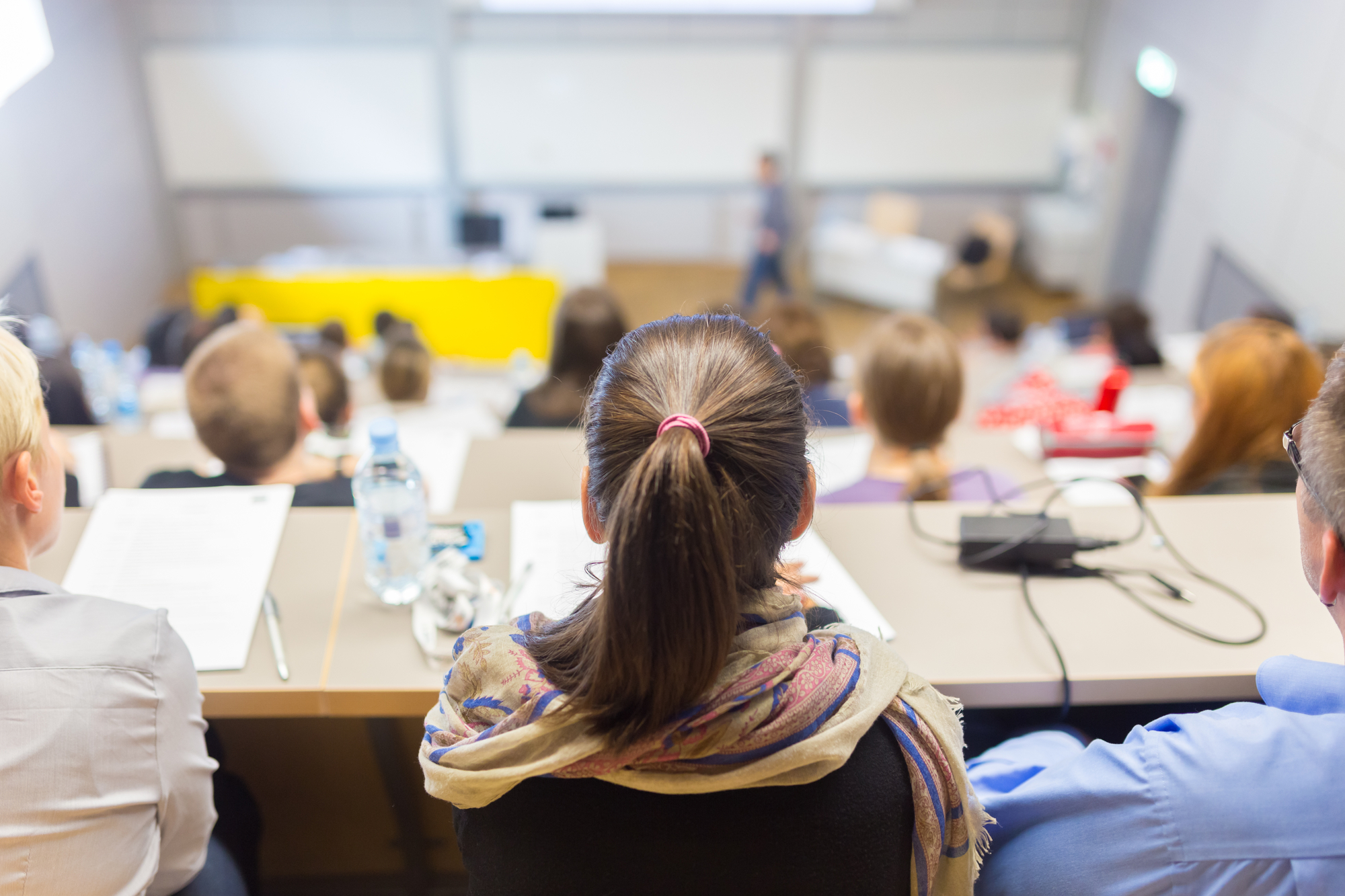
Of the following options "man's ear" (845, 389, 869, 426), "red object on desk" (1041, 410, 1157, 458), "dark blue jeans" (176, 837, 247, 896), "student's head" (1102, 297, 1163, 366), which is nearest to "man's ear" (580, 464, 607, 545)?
"dark blue jeans" (176, 837, 247, 896)

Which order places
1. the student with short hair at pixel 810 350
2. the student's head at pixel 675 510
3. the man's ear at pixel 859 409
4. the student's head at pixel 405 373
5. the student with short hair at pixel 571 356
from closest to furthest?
the student's head at pixel 675 510, the man's ear at pixel 859 409, the student with short hair at pixel 571 356, the student with short hair at pixel 810 350, the student's head at pixel 405 373

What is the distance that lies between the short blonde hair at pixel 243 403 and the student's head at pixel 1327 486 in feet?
5.46

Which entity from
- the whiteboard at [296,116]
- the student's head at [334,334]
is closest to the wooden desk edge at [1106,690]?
the student's head at [334,334]

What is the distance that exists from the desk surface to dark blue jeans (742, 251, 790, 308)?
5381 mm

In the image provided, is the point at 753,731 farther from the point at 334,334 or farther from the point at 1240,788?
the point at 334,334

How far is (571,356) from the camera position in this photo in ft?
9.68

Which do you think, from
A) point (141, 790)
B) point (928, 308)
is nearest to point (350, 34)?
point (928, 308)

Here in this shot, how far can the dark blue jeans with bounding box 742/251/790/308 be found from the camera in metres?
6.73

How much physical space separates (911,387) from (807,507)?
1.13 meters

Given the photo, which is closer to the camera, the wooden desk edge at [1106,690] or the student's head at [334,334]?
A: the wooden desk edge at [1106,690]

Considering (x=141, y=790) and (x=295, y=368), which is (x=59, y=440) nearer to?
(x=295, y=368)

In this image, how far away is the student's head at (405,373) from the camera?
3.62 meters

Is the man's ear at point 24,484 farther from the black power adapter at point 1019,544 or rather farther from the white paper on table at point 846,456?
the white paper on table at point 846,456

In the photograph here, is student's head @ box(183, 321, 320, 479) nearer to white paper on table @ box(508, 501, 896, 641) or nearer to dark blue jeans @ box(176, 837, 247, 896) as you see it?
white paper on table @ box(508, 501, 896, 641)
